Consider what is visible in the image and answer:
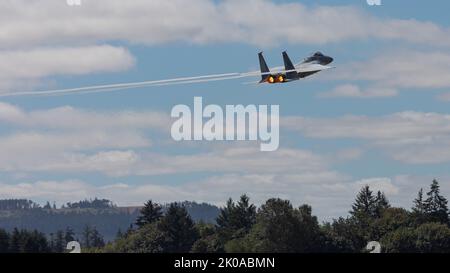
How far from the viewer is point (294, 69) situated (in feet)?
492

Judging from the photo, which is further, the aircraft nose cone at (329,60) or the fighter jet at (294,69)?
the aircraft nose cone at (329,60)

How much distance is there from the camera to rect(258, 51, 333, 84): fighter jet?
144m

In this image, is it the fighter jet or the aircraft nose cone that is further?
the aircraft nose cone

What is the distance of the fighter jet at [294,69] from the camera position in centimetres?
14388

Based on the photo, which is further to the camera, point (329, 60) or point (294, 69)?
point (329, 60)
